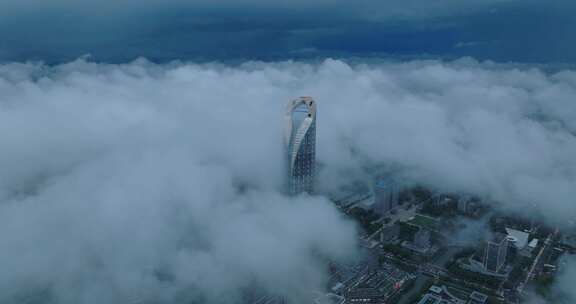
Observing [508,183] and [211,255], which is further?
[508,183]

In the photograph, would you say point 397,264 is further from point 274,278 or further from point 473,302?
point 274,278

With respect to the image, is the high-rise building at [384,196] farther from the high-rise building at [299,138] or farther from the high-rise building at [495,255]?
the high-rise building at [495,255]

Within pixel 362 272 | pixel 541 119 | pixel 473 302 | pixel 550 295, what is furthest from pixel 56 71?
pixel 541 119

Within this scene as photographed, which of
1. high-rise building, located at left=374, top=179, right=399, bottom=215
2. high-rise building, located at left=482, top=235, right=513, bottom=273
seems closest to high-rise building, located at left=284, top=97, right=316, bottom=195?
high-rise building, located at left=374, top=179, right=399, bottom=215

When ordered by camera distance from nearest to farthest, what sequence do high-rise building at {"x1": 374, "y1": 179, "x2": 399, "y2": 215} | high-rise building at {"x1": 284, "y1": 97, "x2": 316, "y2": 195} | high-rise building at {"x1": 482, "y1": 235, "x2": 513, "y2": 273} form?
high-rise building at {"x1": 482, "y1": 235, "x2": 513, "y2": 273}, high-rise building at {"x1": 284, "y1": 97, "x2": 316, "y2": 195}, high-rise building at {"x1": 374, "y1": 179, "x2": 399, "y2": 215}

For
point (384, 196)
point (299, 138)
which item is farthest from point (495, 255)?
point (299, 138)

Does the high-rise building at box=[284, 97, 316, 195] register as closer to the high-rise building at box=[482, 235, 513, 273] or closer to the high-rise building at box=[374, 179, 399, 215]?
the high-rise building at box=[374, 179, 399, 215]

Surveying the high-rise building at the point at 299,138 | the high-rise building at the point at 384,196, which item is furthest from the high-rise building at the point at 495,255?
the high-rise building at the point at 299,138
